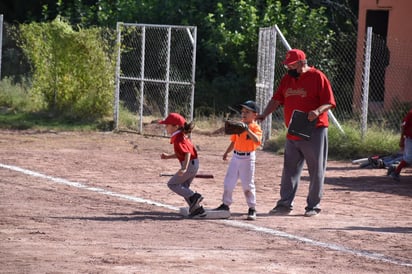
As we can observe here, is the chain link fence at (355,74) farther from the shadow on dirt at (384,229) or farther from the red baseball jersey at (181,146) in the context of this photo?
the shadow on dirt at (384,229)

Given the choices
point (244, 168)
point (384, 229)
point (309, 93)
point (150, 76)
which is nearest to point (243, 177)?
point (244, 168)

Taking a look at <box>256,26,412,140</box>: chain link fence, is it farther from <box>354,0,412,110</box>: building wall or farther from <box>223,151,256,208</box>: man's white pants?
<box>223,151,256,208</box>: man's white pants

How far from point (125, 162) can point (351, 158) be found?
13.3 ft

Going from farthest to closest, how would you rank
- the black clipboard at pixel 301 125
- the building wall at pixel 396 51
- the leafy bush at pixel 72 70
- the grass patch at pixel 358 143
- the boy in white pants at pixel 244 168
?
the building wall at pixel 396 51
the leafy bush at pixel 72 70
the grass patch at pixel 358 143
the black clipboard at pixel 301 125
the boy in white pants at pixel 244 168

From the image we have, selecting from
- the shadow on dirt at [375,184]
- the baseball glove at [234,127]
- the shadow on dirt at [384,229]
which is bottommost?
the shadow on dirt at [375,184]

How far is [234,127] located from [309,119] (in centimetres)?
91

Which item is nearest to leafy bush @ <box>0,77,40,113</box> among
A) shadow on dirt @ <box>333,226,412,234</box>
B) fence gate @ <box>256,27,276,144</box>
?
fence gate @ <box>256,27,276,144</box>

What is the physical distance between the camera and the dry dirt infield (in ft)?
28.5

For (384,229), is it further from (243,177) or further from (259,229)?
(243,177)

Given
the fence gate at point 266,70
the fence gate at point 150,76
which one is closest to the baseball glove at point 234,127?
the fence gate at point 266,70

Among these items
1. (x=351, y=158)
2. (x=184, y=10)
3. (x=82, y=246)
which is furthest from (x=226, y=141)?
(x=82, y=246)

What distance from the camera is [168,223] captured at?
35.5 ft

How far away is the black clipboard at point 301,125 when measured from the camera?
11578 millimetres

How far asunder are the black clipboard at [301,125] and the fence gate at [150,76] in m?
9.48
